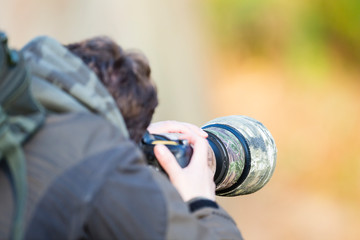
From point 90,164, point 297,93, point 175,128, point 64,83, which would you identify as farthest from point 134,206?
point 297,93

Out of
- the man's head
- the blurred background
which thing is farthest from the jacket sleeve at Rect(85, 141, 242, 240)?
the blurred background

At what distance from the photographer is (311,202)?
4758mm

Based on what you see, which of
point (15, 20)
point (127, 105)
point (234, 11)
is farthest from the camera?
point (234, 11)

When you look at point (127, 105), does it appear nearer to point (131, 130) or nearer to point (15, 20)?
point (131, 130)

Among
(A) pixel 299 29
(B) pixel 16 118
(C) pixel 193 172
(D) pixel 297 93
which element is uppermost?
(B) pixel 16 118

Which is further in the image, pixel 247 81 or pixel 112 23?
pixel 247 81

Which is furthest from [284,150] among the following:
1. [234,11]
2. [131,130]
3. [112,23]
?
[131,130]

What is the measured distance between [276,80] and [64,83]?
4.57 m

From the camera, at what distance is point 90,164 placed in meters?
0.72

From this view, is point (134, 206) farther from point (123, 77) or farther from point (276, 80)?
point (276, 80)

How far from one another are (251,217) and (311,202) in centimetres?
48

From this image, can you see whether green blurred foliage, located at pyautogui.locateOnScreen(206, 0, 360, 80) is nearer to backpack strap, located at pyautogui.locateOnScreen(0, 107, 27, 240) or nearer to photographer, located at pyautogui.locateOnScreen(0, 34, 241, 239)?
photographer, located at pyautogui.locateOnScreen(0, 34, 241, 239)

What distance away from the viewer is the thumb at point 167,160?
96cm

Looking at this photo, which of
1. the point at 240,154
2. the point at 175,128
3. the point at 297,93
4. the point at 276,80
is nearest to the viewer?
the point at 175,128
